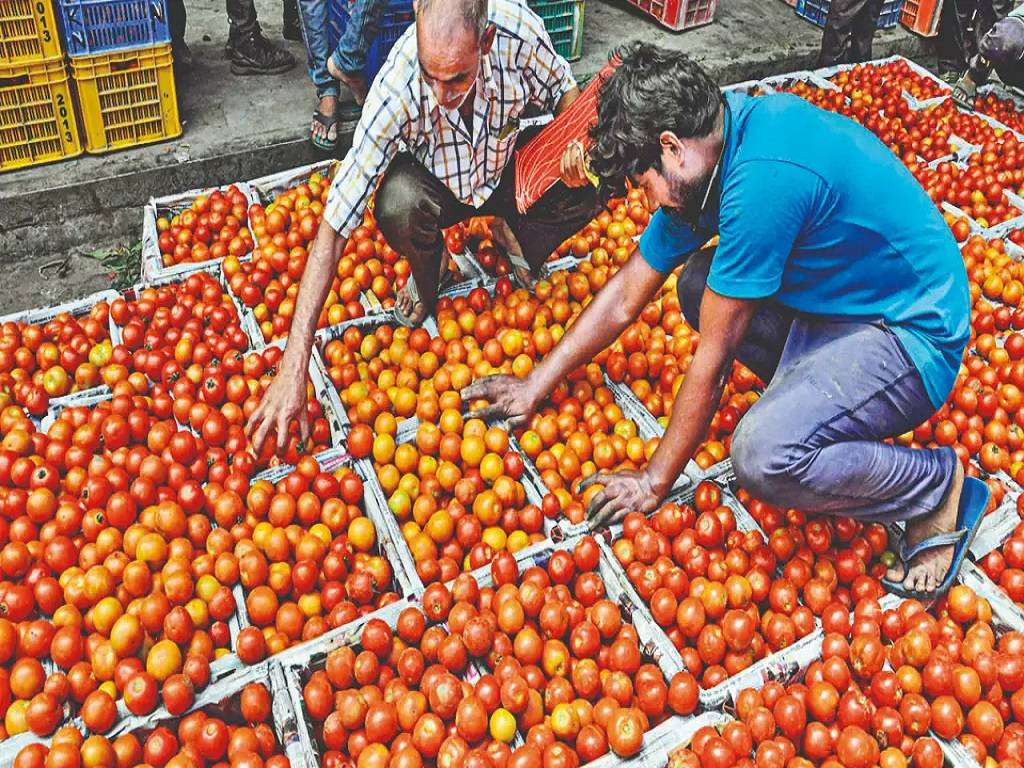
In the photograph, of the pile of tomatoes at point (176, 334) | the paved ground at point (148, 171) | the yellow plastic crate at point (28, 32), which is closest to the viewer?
the pile of tomatoes at point (176, 334)

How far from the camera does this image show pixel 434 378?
349 cm

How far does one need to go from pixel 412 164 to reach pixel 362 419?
1.18m

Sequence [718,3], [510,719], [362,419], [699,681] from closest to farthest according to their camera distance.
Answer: [510,719]
[699,681]
[362,419]
[718,3]

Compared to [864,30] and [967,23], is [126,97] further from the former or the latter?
[967,23]

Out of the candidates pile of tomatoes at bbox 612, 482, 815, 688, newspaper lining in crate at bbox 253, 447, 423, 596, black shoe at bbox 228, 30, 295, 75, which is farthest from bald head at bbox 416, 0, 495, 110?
black shoe at bbox 228, 30, 295, 75

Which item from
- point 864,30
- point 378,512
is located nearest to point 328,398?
point 378,512

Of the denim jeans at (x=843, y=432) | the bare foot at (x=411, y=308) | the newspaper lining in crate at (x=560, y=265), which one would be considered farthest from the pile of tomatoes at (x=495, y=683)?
the newspaper lining in crate at (x=560, y=265)

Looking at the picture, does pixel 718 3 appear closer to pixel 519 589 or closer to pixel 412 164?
pixel 412 164

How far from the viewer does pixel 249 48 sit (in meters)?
6.41

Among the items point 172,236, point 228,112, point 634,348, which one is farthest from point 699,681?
point 228,112

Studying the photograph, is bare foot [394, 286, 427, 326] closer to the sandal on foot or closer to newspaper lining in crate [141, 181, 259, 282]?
newspaper lining in crate [141, 181, 259, 282]

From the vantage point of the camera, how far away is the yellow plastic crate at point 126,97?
5.06 meters

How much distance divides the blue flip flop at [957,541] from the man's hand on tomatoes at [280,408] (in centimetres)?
216

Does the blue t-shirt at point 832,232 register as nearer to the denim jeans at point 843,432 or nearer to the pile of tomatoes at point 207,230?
the denim jeans at point 843,432
